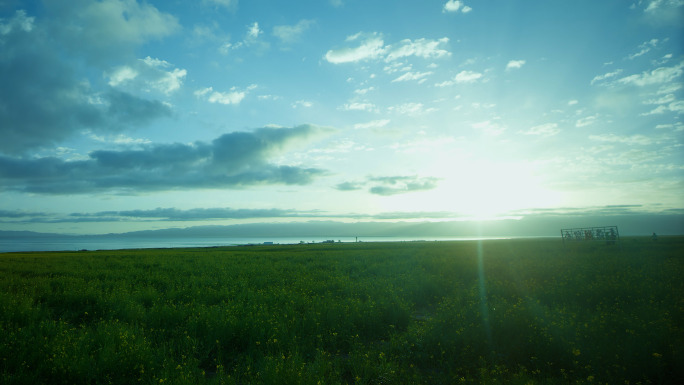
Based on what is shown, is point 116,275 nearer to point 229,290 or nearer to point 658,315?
point 229,290

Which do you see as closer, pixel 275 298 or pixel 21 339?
pixel 21 339

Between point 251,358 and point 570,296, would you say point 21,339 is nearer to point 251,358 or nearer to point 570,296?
point 251,358

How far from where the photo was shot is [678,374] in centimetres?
567

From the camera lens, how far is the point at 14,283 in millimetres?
14984

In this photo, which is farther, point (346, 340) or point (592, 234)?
point (592, 234)

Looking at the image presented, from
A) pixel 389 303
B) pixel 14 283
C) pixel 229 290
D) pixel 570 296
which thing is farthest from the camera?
pixel 14 283

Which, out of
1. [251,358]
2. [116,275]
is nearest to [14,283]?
[116,275]

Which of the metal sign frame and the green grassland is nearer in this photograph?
the green grassland

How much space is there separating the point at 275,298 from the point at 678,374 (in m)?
10.3

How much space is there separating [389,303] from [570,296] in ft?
21.8

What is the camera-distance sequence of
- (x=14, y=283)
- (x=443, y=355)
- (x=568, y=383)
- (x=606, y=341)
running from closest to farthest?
(x=568, y=383) → (x=606, y=341) → (x=443, y=355) → (x=14, y=283)

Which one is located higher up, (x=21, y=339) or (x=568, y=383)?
(x=21, y=339)

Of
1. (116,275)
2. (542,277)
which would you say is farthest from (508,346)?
(116,275)

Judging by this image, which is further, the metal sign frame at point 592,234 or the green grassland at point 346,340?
the metal sign frame at point 592,234
